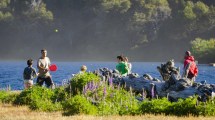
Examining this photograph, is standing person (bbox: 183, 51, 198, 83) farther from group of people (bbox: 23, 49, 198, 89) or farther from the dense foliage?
the dense foliage

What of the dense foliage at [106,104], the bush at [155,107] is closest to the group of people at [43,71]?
the dense foliage at [106,104]

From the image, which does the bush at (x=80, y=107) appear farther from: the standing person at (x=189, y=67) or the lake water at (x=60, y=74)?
the lake water at (x=60, y=74)

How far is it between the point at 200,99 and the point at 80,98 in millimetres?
4637

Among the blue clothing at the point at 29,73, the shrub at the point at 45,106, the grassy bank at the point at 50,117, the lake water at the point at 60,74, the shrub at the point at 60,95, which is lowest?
the lake water at the point at 60,74

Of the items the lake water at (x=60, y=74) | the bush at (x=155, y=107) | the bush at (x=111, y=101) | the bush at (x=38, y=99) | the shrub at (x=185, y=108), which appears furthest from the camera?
the lake water at (x=60, y=74)

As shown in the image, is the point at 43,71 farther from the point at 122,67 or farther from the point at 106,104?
the point at 106,104

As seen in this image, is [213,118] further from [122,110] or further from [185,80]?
[185,80]

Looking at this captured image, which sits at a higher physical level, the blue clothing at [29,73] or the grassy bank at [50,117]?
the blue clothing at [29,73]

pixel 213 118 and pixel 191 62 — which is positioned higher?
pixel 191 62

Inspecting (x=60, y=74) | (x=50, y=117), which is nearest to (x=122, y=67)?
(x=50, y=117)

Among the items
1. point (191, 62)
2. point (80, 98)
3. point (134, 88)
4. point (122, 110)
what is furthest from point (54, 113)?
point (191, 62)

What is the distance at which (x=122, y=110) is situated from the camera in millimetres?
18750

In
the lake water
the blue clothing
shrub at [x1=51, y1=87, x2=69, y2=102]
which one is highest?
the blue clothing

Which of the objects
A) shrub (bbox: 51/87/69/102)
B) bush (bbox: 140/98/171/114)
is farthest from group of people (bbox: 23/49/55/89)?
bush (bbox: 140/98/171/114)
